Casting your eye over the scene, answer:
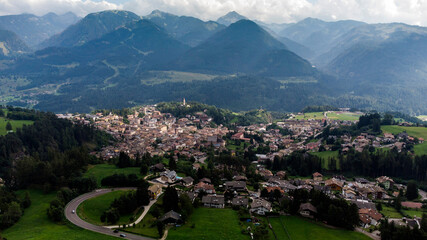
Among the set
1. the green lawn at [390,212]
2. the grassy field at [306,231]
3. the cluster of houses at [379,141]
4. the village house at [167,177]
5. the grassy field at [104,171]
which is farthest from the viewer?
the cluster of houses at [379,141]

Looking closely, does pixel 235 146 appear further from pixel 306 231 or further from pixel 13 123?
pixel 13 123

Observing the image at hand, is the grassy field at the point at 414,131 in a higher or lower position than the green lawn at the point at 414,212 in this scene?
higher

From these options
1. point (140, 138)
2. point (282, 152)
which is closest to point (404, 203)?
point (282, 152)

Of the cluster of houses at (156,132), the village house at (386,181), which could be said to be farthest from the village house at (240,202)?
the cluster of houses at (156,132)

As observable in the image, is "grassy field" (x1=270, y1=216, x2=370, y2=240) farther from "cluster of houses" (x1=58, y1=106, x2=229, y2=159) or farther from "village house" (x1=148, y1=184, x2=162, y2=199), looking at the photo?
"cluster of houses" (x1=58, y1=106, x2=229, y2=159)

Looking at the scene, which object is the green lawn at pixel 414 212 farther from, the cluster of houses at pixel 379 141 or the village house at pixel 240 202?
the cluster of houses at pixel 379 141

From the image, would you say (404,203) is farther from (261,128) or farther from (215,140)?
(261,128)

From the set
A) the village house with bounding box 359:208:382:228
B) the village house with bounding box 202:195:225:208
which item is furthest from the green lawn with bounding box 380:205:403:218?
the village house with bounding box 202:195:225:208
